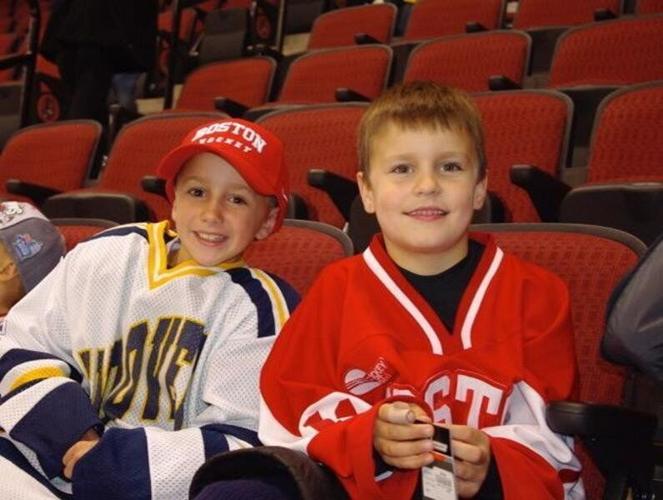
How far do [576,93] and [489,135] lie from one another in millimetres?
486

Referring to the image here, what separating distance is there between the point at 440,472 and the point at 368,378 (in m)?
0.21

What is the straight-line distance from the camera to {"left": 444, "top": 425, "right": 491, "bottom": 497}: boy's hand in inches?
34.7

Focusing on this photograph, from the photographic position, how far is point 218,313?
1188 millimetres

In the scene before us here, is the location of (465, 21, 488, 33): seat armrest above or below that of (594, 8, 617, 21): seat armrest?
below

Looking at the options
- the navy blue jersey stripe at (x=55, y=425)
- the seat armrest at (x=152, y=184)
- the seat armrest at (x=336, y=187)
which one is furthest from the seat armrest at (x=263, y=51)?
the navy blue jersey stripe at (x=55, y=425)

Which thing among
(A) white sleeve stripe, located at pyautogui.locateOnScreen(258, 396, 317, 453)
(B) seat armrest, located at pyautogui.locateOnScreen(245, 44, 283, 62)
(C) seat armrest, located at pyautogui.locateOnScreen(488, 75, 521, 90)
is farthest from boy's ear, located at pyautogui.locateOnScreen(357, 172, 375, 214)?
(B) seat armrest, located at pyautogui.locateOnScreen(245, 44, 283, 62)

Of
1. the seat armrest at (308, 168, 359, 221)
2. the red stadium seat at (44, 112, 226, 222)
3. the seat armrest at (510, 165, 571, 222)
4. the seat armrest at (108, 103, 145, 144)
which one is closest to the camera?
the seat armrest at (510, 165, 571, 222)

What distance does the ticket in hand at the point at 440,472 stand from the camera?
0.79 m

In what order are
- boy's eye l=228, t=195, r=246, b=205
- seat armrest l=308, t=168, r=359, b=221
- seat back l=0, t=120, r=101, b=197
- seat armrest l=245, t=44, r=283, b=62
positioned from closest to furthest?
boy's eye l=228, t=195, r=246, b=205
seat armrest l=308, t=168, r=359, b=221
seat back l=0, t=120, r=101, b=197
seat armrest l=245, t=44, r=283, b=62

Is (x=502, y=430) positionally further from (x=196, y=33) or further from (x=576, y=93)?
(x=196, y=33)

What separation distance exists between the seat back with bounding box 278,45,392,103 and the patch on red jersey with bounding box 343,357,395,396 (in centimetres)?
178

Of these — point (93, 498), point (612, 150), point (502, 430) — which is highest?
point (612, 150)

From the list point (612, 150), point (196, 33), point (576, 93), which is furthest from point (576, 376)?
point (196, 33)

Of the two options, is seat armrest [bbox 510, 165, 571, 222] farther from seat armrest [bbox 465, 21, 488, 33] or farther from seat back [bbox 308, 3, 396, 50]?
seat back [bbox 308, 3, 396, 50]
